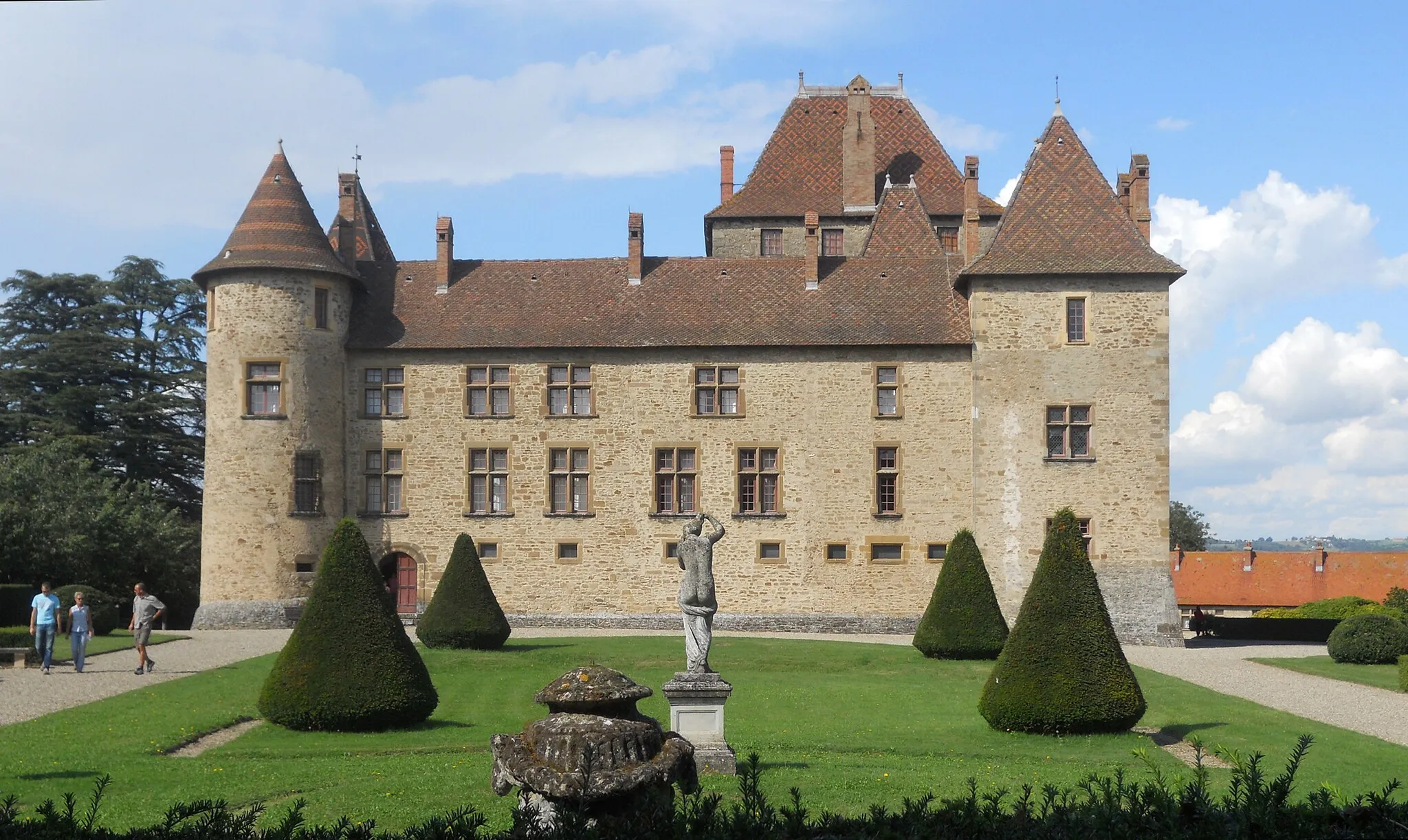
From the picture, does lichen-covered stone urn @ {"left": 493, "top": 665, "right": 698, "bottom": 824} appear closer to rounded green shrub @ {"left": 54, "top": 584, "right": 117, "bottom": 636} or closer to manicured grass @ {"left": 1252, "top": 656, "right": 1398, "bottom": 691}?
manicured grass @ {"left": 1252, "top": 656, "right": 1398, "bottom": 691}

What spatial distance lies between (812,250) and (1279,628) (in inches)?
578

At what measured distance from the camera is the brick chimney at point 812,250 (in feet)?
113

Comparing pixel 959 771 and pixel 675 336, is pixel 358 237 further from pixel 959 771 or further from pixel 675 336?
pixel 959 771

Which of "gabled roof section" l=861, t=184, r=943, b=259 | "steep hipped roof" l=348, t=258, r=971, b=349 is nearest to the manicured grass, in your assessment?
"steep hipped roof" l=348, t=258, r=971, b=349

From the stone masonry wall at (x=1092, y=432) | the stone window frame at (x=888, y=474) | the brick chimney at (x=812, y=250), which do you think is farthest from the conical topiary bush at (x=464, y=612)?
the brick chimney at (x=812, y=250)

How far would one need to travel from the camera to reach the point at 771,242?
3953cm

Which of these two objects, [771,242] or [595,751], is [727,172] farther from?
[595,751]

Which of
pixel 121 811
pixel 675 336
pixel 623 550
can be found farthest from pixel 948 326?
pixel 121 811

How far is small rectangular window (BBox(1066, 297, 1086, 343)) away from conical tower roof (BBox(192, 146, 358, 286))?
55.7ft

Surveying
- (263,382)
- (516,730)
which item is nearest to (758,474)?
(263,382)

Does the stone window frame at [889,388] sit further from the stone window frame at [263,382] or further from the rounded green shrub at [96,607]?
the rounded green shrub at [96,607]

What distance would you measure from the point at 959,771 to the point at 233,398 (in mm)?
24161

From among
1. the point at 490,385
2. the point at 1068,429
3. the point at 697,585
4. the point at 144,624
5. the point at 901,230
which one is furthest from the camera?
the point at 901,230

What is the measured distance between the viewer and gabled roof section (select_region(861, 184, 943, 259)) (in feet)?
120
